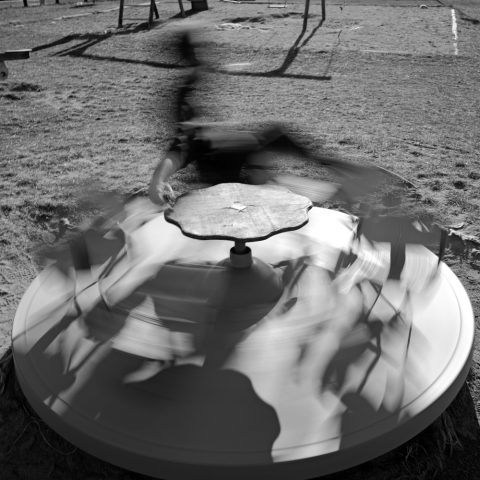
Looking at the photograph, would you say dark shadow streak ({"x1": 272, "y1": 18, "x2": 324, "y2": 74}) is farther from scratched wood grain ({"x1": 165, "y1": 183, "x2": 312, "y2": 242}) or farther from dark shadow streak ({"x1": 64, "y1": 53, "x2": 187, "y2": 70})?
scratched wood grain ({"x1": 165, "y1": 183, "x2": 312, "y2": 242})

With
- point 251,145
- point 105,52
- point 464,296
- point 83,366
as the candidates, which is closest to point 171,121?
point 251,145

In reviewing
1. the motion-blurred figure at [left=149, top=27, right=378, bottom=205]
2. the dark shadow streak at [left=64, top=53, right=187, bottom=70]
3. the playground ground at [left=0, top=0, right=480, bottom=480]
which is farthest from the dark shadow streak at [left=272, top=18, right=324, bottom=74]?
the motion-blurred figure at [left=149, top=27, right=378, bottom=205]

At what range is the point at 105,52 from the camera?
27.7 ft

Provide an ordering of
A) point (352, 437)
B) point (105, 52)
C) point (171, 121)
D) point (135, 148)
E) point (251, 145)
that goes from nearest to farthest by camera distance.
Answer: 1. point (352, 437)
2. point (251, 145)
3. point (171, 121)
4. point (135, 148)
5. point (105, 52)

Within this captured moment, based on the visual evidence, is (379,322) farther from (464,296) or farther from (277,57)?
(277,57)

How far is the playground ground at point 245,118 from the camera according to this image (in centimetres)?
196

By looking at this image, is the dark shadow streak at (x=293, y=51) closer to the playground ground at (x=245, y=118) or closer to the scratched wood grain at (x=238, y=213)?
the playground ground at (x=245, y=118)

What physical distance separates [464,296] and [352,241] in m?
0.63

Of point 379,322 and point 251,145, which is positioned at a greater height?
point 251,145

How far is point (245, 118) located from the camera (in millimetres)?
5297

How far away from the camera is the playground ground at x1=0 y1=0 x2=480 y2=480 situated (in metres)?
1.96

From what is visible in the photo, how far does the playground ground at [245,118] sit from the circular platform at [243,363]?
7.2 inches

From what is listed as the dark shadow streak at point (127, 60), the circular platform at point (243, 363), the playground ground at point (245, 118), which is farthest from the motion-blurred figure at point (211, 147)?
the dark shadow streak at point (127, 60)

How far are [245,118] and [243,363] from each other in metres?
3.71
